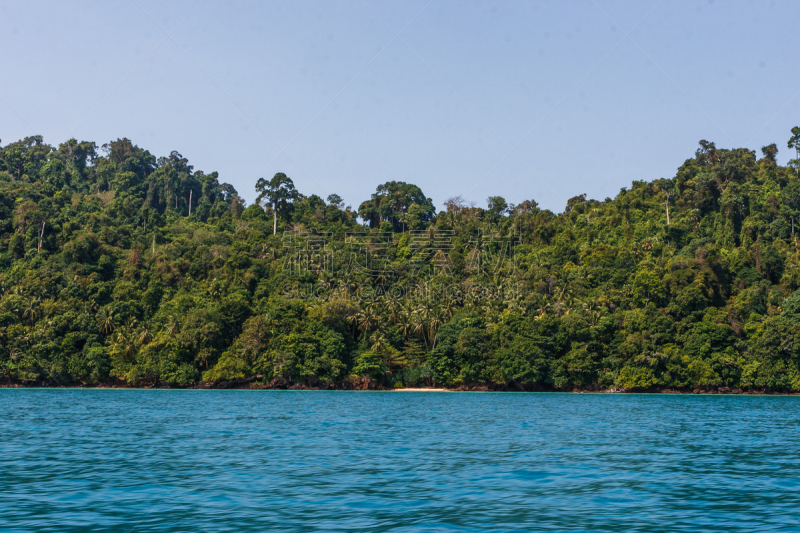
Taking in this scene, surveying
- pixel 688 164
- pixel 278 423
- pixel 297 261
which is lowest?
pixel 278 423

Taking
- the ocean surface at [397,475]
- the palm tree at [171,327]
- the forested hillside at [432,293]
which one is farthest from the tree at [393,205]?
the ocean surface at [397,475]

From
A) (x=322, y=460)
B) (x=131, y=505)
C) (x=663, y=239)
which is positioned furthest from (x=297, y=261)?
(x=131, y=505)

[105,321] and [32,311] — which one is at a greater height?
[32,311]

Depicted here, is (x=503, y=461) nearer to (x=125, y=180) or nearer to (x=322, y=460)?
(x=322, y=460)

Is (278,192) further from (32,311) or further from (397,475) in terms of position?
(397,475)

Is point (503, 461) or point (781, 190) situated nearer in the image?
point (503, 461)

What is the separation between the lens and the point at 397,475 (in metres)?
18.0

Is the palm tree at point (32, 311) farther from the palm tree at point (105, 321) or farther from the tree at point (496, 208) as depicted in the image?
the tree at point (496, 208)

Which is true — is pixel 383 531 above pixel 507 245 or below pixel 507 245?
below

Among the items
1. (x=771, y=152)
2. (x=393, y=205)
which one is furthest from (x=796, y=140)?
(x=393, y=205)

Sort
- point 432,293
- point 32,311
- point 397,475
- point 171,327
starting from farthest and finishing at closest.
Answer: point 432,293, point 32,311, point 171,327, point 397,475

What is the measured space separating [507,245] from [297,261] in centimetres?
3298

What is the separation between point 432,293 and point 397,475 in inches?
2868

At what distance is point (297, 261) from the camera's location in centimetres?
9925
